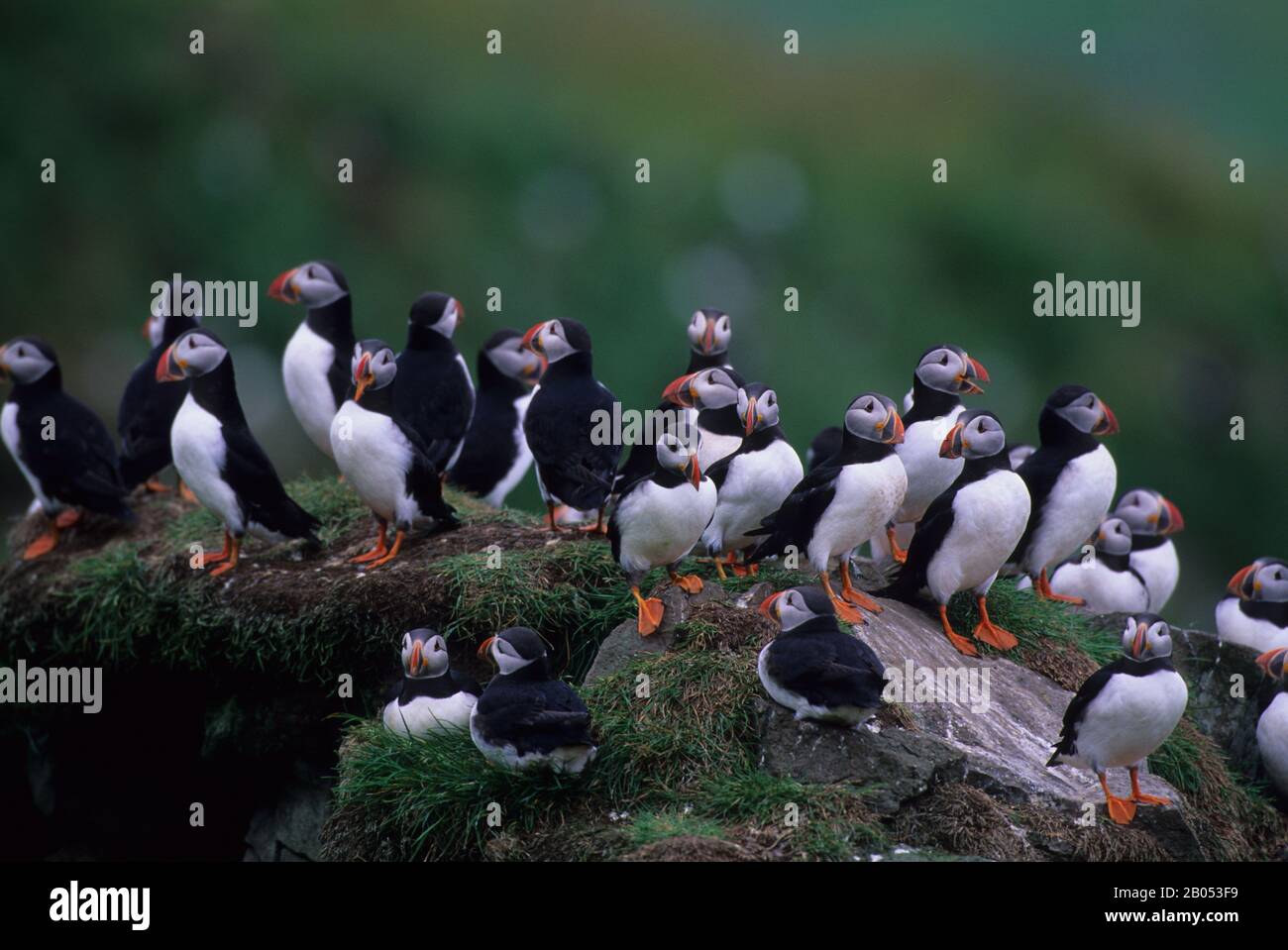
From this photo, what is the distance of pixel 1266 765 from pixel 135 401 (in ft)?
19.1

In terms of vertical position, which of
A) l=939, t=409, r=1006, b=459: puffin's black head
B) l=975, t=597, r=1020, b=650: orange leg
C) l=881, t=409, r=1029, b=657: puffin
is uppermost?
l=939, t=409, r=1006, b=459: puffin's black head

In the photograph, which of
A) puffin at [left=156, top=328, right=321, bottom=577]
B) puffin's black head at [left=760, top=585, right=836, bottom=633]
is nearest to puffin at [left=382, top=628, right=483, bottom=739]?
puffin's black head at [left=760, top=585, right=836, bottom=633]

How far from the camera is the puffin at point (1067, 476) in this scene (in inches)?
257

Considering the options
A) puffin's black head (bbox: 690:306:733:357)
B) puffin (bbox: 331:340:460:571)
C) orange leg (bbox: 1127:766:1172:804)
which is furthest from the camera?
puffin's black head (bbox: 690:306:733:357)

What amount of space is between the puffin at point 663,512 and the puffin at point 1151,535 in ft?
11.3

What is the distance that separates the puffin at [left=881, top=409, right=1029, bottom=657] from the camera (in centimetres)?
581

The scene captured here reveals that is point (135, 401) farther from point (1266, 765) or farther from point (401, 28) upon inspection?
point (401, 28)

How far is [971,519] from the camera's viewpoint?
5.80m

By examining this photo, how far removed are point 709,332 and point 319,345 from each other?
2.09 metres

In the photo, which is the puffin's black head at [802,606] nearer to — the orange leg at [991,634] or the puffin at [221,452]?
the orange leg at [991,634]

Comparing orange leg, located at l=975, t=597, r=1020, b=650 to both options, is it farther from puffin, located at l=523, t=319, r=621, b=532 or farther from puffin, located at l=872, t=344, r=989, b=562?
puffin, located at l=523, t=319, r=621, b=532

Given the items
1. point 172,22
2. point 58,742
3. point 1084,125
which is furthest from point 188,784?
point 1084,125

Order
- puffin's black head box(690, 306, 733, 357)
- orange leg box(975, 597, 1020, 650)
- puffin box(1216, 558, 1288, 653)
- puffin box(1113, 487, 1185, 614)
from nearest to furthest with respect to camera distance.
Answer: orange leg box(975, 597, 1020, 650)
puffin's black head box(690, 306, 733, 357)
puffin box(1216, 558, 1288, 653)
puffin box(1113, 487, 1185, 614)

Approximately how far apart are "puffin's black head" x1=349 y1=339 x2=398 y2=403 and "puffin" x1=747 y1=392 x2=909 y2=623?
193cm
